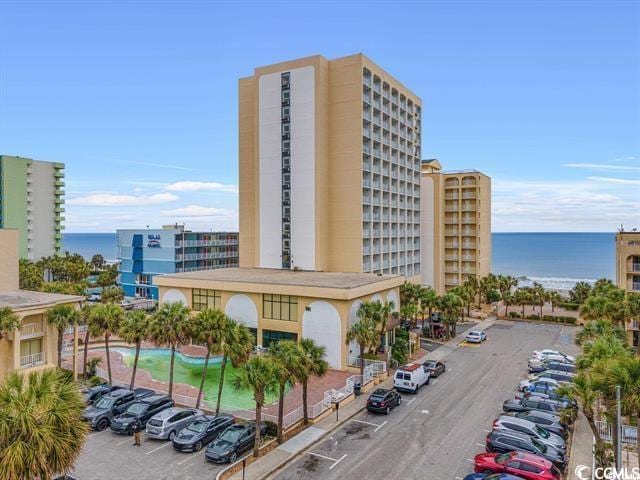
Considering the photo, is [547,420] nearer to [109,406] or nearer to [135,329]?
[109,406]

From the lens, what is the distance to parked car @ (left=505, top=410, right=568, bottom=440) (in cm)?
2578

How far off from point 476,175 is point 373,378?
5131cm

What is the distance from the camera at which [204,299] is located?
165 feet

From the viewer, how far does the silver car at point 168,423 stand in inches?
996

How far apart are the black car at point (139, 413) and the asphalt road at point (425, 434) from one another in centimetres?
948

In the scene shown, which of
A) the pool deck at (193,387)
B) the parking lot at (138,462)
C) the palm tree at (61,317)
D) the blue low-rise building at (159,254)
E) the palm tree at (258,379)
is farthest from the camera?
the blue low-rise building at (159,254)

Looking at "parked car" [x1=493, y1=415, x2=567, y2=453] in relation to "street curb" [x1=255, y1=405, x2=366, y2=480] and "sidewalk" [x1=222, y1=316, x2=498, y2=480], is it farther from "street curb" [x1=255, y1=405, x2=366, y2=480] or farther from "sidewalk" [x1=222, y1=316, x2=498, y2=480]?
"sidewalk" [x1=222, y1=316, x2=498, y2=480]

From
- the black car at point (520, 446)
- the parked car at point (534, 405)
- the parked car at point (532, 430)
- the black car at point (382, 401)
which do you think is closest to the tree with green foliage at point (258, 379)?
the black car at point (382, 401)

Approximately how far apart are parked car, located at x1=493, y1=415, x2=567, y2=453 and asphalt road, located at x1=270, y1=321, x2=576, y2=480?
1.65 meters

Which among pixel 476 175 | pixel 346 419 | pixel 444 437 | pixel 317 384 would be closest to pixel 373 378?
pixel 317 384

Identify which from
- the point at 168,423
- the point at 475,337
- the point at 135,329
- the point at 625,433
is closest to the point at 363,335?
the point at 168,423

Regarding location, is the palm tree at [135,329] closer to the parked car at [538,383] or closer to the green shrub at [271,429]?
the green shrub at [271,429]

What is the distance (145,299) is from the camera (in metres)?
76.0

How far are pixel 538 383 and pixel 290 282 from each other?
2315 cm
